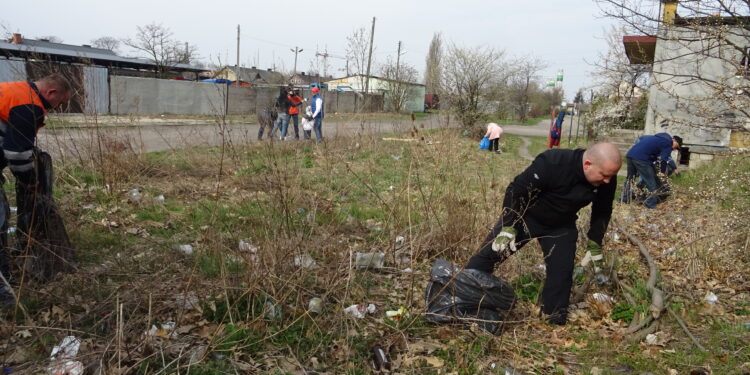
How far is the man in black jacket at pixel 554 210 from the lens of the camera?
3727 millimetres

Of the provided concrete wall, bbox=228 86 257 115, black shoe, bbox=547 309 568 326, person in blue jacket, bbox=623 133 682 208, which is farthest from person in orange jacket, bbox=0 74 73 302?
concrete wall, bbox=228 86 257 115

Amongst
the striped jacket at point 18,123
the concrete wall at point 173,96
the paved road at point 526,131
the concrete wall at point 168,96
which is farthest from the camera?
the paved road at point 526,131

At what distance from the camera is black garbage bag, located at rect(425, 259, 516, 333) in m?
3.53

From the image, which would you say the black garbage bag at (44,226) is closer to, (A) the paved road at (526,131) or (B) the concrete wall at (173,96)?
(B) the concrete wall at (173,96)

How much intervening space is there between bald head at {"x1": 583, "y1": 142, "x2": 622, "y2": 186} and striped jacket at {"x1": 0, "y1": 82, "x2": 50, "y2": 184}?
12.2 feet

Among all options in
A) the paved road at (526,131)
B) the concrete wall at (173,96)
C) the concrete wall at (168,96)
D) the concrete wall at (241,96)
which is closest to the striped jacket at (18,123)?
the concrete wall at (173,96)

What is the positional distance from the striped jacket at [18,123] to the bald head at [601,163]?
372 centimetres

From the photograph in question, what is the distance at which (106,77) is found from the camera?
66.3ft

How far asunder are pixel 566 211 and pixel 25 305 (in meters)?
3.50

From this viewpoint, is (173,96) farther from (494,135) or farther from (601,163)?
(601,163)

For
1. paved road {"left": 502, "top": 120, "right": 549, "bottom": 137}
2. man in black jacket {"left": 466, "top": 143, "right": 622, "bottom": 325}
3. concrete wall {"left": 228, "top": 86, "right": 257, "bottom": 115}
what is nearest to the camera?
man in black jacket {"left": 466, "top": 143, "right": 622, "bottom": 325}

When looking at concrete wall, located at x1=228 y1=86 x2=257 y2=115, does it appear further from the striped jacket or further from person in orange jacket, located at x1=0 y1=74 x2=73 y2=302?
the striped jacket

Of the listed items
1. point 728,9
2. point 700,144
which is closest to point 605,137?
point 700,144

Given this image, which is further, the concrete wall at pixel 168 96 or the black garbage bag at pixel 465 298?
the concrete wall at pixel 168 96
